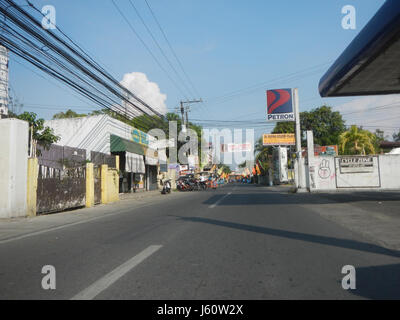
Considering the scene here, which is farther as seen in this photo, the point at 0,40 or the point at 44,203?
the point at 44,203

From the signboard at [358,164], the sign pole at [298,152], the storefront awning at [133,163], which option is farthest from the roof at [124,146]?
the signboard at [358,164]

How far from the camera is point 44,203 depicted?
12.6 meters

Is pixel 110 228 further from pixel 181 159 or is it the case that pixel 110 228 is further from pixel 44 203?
pixel 181 159

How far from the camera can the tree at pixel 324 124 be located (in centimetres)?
5575

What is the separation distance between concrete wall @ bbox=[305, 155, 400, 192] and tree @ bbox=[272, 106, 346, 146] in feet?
104

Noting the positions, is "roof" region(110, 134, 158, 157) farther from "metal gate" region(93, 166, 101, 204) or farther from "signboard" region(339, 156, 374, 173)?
"signboard" region(339, 156, 374, 173)

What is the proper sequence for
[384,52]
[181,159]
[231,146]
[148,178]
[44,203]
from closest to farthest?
[384,52] → [44,203] → [148,178] → [181,159] → [231,146]

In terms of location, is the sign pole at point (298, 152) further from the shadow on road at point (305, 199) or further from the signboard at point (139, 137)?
the signboard at point (139, 137)

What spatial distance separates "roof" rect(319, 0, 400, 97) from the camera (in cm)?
891

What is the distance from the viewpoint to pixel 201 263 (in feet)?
15.8

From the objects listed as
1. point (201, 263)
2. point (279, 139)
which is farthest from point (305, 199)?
point (279, 139)
